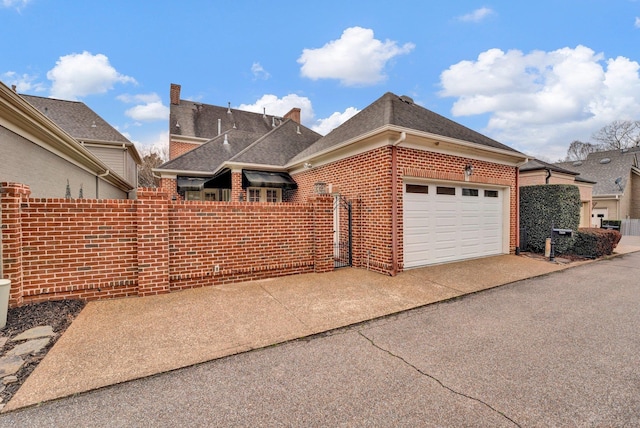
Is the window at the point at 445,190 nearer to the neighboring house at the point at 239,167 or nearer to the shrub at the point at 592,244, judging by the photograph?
the shrub at the point at 592,244

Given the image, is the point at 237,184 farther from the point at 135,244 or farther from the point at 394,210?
the point at 394,210

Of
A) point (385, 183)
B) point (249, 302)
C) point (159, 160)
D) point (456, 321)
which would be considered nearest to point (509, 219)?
point (385, 183)

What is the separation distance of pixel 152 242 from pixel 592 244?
13.1 metres

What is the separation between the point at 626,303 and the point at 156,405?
24.6 feet

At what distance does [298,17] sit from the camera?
382 inches

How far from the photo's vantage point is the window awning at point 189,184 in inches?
520

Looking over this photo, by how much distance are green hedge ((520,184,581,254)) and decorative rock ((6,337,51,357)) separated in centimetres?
1309

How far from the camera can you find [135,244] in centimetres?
527

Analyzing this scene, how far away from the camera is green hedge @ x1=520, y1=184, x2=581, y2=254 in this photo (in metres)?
9.66

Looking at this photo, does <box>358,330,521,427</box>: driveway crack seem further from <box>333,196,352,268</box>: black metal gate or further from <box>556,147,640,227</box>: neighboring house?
<box>556,147,640,227</box>: neighboring house

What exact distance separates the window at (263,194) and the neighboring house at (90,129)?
9.50 metres

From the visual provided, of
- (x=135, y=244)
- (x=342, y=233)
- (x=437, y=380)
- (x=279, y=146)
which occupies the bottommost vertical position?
(x=437, y=380)

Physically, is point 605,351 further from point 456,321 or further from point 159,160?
point 159,160

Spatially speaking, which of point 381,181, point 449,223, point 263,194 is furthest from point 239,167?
point 449,223
